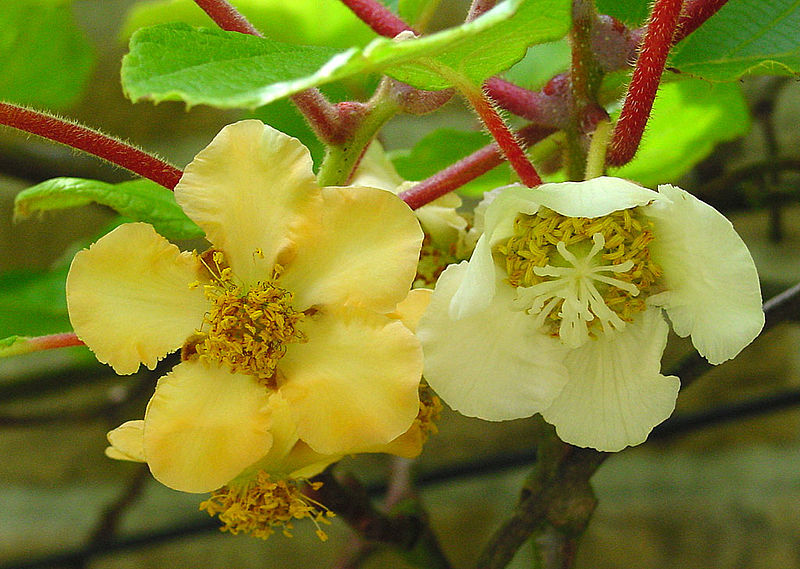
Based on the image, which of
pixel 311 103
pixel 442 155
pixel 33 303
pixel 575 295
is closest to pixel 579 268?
pixel 575 295

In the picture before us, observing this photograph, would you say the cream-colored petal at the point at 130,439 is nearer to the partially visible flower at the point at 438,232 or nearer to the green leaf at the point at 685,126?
the partially visible flower at the point at 438,232

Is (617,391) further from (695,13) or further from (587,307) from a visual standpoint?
(695,13)

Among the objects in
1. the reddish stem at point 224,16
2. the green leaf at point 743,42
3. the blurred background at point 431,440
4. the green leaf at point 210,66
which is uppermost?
the green leaf at point 210,66

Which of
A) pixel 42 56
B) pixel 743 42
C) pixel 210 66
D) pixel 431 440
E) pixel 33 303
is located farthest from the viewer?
pixel 431 440

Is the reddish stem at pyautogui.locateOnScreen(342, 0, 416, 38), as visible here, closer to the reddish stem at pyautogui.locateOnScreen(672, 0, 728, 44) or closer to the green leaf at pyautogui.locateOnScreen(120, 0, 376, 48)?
the reddish stem at pyautogui.locateOnScreen(672, 0, 728, 44)

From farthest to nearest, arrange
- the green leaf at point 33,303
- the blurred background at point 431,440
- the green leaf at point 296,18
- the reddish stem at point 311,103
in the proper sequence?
1. the blurred background at point 431,440
2. the green leaf at point 296,18
3. the green leaf at point 33,303
4. the reddish stem at point 311,103

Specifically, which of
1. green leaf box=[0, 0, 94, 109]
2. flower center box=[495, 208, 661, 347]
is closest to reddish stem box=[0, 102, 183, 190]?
flower center box=[495, 208, 661, 347]

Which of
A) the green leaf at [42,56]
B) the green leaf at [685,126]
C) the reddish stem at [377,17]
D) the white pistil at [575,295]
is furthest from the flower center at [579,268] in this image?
the green leaf at [42,56]
